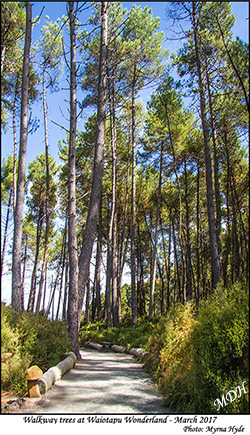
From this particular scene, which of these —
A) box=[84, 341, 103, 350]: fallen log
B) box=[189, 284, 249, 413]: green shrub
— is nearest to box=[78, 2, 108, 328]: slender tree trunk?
box=[84, 341, 103, 350]: fallen log

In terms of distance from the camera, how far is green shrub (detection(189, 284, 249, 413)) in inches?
94.1

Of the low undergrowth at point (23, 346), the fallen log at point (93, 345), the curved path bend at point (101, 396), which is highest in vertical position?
the low undergrowth at point (23, 346)

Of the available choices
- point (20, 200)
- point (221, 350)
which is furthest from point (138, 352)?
point (221, 350)

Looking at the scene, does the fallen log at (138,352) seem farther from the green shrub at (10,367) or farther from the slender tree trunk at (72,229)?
the green shrub at (10,367)

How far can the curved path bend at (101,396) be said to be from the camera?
3104mm

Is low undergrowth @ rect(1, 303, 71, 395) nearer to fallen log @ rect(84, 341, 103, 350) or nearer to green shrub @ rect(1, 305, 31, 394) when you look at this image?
green shrub @ rect(1, 305, 31, 394)

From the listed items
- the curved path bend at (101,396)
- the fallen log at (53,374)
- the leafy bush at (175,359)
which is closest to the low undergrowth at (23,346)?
the fallen log at (53,374)

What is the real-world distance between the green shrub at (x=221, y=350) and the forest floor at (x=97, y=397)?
2.16 ft

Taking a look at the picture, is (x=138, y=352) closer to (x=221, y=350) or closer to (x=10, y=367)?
(x=10, y=367)

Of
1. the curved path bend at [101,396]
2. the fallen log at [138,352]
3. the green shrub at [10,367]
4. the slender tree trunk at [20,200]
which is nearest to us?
the green shrub at [10,367]

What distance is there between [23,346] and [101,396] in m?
1.14

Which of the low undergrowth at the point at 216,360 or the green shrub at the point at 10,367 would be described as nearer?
the low undergrowth at the point at 216,360

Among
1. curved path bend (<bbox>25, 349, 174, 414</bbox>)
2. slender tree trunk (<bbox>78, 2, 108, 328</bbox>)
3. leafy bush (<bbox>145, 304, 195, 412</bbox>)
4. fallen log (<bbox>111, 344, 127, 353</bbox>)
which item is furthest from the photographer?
fallen log (<bbox>111, 344, 127, 353</bbox>)

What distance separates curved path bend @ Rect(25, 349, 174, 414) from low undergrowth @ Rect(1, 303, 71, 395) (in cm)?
33
